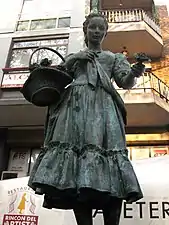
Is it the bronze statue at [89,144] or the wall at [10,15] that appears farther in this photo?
the wall at [10,15]

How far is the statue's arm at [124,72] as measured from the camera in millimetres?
2051

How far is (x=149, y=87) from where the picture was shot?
26.5 feet

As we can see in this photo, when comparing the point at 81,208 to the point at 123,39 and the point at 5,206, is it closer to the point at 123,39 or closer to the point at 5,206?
the point at 5,206

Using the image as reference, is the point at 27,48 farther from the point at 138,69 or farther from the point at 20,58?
the point at 138,69

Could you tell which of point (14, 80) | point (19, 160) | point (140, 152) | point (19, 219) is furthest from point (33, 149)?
point (19, 219)

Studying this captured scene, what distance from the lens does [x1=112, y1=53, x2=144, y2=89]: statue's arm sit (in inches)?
80.7

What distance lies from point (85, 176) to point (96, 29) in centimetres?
102

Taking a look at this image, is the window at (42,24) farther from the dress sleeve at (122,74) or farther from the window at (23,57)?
the dress sleeve at (122,74)

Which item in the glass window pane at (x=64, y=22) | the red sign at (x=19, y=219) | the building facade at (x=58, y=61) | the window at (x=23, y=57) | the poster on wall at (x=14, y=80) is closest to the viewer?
the red sign at (x=19, y=219)

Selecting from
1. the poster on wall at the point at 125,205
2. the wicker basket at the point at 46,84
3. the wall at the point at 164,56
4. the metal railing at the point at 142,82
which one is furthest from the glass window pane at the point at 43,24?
the wicker basket at the point at 46,84

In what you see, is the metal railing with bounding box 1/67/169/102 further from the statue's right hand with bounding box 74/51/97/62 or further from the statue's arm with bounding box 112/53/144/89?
the statue's right hand with bounding box 74/51/97/62

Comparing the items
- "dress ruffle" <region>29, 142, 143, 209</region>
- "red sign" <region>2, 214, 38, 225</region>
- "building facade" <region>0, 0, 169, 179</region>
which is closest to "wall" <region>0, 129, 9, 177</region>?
"building facade" <region>0, 0, 169, 179</region>

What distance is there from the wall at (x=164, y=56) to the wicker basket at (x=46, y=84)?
24.2 feet

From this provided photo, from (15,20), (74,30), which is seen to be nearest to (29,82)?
(74,30)
